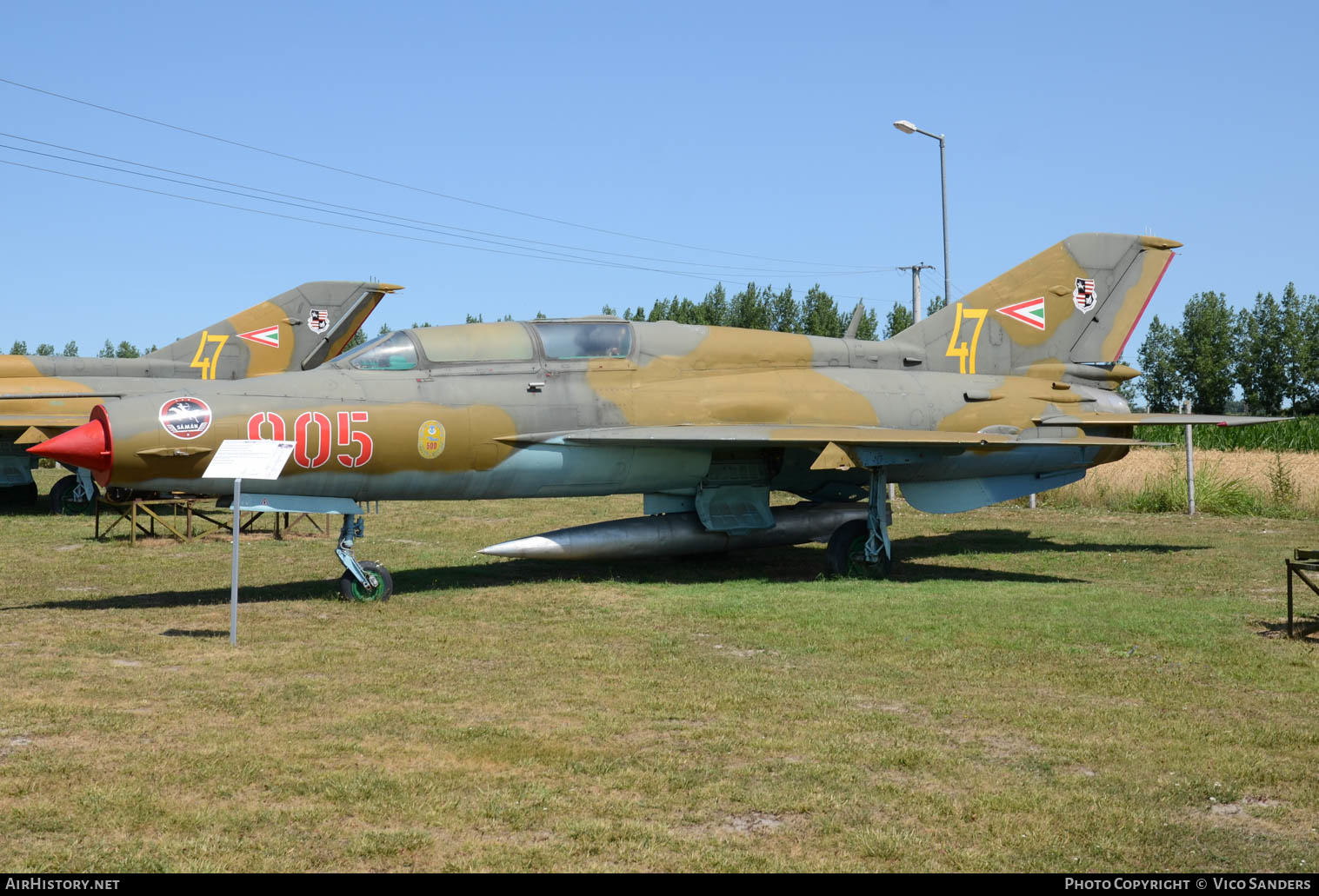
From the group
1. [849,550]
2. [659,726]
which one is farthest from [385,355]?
[659,726]

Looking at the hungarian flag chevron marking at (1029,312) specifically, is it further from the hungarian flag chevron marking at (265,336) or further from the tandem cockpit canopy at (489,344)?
the hungarian flag chevron marking at (265,336)

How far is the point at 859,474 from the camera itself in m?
16.7

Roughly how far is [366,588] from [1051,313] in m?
11.5

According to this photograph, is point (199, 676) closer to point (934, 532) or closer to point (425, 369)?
point (425, 369)

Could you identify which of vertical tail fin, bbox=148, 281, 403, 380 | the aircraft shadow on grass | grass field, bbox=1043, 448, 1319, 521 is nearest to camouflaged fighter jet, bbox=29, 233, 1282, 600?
the aircraft shadow on grass

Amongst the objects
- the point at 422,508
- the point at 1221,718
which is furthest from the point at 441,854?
the point at 422,508

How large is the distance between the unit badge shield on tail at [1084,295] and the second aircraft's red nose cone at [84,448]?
46.3ft

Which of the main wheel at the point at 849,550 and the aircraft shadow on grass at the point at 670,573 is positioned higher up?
the main wheel at the point at 849,550

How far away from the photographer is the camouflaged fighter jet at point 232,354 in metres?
25.8

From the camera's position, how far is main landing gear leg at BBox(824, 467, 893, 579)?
1462 cm

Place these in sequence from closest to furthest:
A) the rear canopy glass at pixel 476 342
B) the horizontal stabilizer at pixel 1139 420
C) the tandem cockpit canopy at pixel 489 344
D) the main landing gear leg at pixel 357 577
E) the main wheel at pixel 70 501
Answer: the main landing gear leg at pixel 357 577
the tandem cockpit canopy at pixel 489 344
the rear canopy glass at pixel 476 342
the horizontal stabilizer at pixel 1139 420
the main wheel at pixel 70 501

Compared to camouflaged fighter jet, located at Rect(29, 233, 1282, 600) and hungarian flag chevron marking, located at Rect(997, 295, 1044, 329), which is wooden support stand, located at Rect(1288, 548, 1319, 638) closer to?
camouflaged fighter jet, located at Rect(29, 233, 1282, 600)

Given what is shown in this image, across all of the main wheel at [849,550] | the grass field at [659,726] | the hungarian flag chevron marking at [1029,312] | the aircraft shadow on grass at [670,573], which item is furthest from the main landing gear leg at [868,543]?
the hungarian flag chevron marking at [1029,312]

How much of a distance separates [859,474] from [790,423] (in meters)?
2.33
